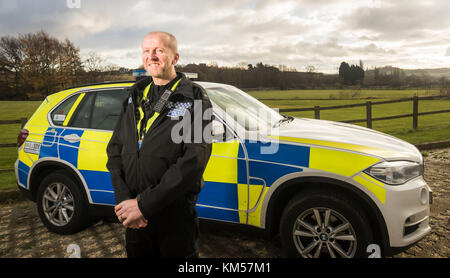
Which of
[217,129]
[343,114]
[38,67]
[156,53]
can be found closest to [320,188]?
→ [217,129]

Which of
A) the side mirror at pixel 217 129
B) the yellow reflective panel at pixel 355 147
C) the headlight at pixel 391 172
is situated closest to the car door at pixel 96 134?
the side mirror at pixel 217 129

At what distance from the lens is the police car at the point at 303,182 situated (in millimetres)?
2551

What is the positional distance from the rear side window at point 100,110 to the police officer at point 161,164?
169 centimetres

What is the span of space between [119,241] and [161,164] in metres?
2.23

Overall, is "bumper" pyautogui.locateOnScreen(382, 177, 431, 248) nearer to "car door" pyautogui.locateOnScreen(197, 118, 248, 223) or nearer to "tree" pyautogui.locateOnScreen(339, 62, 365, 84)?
"car door" pyautogui.locateOnScreen(197, 118, 248, 223)

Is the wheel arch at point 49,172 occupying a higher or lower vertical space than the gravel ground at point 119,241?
higher

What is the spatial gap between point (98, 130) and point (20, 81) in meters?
46.8

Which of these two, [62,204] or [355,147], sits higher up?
[355,147]

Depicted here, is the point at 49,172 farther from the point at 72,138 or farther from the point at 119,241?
the point at 119,241

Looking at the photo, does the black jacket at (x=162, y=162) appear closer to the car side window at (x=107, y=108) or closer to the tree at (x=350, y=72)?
the car side window at (x=107, y=108)

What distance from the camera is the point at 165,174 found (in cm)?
178

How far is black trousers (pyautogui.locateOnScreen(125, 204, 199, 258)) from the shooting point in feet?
6.17

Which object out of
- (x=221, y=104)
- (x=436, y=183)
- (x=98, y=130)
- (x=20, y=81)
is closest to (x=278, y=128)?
(x=221, y=104)

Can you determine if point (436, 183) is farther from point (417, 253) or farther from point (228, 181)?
point (228, 181)
